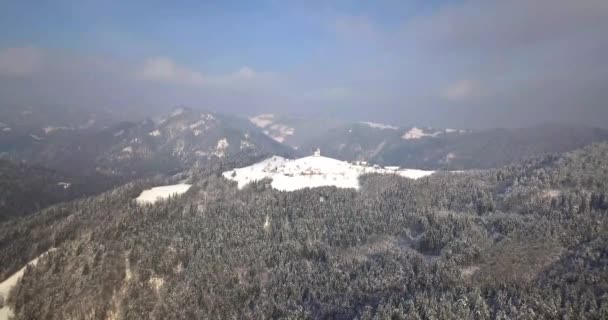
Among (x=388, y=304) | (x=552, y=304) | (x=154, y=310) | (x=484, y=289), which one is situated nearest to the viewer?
(x=552, y=304)

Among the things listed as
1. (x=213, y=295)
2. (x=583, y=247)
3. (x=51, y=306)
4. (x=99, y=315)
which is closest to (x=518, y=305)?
(x=583, y=247)

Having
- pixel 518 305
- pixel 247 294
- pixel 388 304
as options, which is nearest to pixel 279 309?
pixel 247 294

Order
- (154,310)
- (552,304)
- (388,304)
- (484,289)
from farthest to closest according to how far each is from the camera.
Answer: (154,310), (484,289), (388,304), (552,304)

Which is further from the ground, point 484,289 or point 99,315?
point 484,289

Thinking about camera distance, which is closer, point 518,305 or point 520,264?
point 518,305

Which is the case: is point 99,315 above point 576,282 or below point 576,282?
below

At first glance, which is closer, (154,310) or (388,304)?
(388,304)

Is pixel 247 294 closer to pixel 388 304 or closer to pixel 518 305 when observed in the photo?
pixel 388 304

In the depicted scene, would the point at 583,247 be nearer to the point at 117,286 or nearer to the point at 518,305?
the point at 518,305

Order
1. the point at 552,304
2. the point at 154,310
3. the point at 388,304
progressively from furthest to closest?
the point at 154,310 → the point at 388,304 → the point at 552,304
